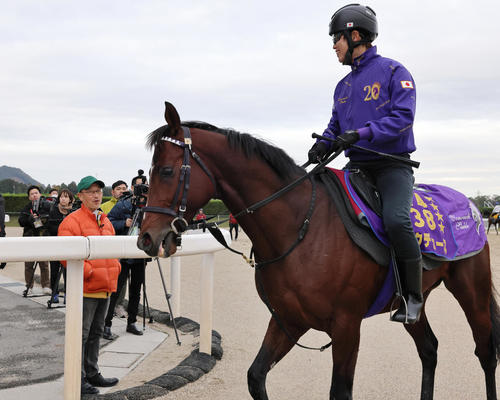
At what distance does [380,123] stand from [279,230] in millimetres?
973

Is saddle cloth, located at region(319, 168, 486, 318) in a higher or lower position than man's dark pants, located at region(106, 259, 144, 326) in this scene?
higher

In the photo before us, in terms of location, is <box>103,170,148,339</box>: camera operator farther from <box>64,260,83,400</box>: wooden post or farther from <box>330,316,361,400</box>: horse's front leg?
<box>330,316,361,400</box>: horse's front leg

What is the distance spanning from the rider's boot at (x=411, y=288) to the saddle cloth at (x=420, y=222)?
0.28ft

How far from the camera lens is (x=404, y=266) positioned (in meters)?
3.46

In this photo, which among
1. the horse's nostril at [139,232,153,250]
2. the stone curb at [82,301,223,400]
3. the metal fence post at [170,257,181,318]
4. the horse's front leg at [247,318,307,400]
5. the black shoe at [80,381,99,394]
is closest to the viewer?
the horse's nostril at [139,232,153,250]

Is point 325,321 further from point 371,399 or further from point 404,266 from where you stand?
point 371,399

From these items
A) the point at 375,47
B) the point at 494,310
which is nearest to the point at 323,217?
the point at 375,47

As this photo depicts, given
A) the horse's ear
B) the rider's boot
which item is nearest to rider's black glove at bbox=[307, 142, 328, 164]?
the rider's boot

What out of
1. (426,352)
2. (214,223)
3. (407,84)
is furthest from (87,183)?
(426,352)

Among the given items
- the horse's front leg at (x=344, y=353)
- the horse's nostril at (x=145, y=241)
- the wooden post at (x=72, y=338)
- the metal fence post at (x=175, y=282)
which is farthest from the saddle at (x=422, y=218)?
the metal fence post at (x=175, y=282)

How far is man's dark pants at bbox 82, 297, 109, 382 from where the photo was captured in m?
4.51

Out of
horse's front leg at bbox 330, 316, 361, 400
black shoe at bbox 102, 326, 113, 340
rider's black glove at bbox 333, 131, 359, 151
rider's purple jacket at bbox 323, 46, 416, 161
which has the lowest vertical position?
black shoe at bbox 102, 326, 113, 340

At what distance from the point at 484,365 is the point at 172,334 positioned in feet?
11.6

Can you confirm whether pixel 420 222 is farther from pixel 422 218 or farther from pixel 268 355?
pixel 268 355
